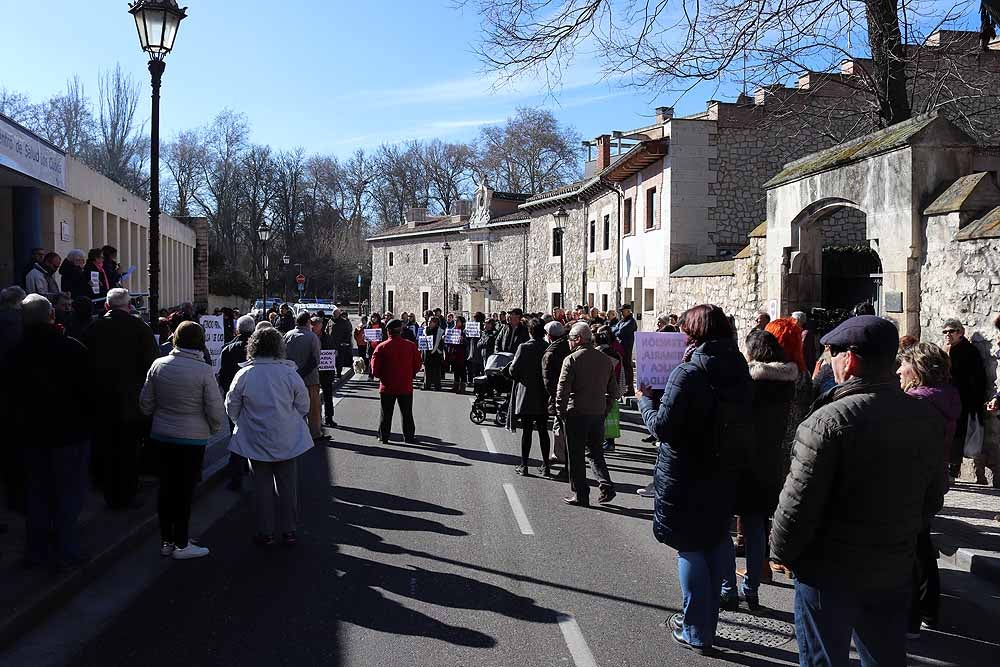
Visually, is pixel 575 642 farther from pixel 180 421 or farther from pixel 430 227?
pixel 430 227

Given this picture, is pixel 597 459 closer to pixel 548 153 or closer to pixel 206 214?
pixel 548 153

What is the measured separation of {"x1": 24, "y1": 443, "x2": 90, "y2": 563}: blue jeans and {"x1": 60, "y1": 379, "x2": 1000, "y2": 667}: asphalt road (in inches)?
27.7

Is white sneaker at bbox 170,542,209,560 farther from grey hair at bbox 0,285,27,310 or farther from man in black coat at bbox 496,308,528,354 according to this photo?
man in black coat at bbox 496,308,528,354

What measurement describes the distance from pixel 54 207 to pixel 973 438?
1655cm

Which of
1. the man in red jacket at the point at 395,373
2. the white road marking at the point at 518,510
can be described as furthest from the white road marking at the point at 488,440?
the white road marking at the point at 518,510

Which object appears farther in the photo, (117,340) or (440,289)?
(440,289)

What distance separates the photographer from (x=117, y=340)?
7.54 m

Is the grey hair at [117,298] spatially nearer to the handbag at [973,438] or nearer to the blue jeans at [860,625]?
the blue jeans at [860,625]

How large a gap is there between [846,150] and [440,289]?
48504mm

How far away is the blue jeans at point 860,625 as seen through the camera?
11.2 ft

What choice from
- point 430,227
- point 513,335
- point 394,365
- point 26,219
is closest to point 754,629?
point 394,365

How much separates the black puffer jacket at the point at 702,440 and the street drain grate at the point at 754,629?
0.68 meters

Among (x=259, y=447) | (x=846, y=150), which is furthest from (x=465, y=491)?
(x=846, y=150)

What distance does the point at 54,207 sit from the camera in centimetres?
1742
